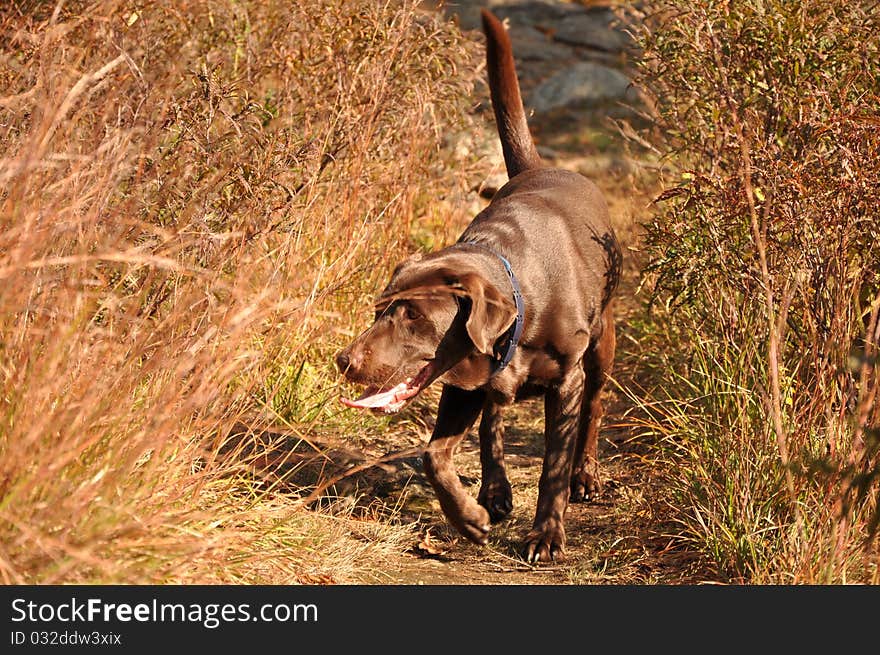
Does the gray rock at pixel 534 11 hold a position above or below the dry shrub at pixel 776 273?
below

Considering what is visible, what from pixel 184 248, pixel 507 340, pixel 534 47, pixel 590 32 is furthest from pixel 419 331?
pixel 590 32

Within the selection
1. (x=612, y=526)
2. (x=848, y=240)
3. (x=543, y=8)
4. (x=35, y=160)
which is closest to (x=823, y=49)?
(x=848, y=240)

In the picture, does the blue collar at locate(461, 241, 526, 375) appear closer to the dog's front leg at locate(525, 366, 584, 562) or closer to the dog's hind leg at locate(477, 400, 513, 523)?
the dog's front leg at locate(525, 366, 584, 562)

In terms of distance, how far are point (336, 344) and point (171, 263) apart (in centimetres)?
307

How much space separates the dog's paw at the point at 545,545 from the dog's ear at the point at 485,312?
2.68 ft

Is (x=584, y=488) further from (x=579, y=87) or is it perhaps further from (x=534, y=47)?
(x=534, y=47)

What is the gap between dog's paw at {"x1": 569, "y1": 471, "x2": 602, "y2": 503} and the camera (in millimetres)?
5324

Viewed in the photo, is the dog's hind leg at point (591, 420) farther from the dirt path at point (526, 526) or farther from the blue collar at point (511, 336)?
the blue collar at point (511, 336)

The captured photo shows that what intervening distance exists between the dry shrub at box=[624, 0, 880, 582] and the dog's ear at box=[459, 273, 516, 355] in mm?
716

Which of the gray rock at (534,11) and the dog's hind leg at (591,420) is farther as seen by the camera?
the gray rock at (534,11)

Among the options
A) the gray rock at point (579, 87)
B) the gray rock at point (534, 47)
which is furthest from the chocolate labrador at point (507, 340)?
the gray rock at point (534, 47)

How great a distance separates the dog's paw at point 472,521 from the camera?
Result: 14.9 ft

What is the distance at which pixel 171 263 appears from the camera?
9.22 feet
